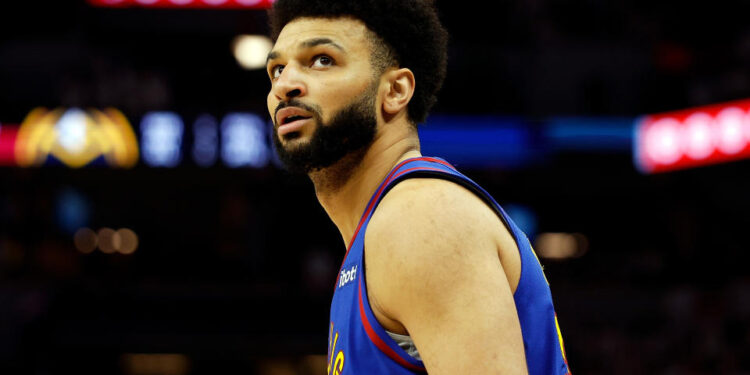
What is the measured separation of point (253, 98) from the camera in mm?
14195

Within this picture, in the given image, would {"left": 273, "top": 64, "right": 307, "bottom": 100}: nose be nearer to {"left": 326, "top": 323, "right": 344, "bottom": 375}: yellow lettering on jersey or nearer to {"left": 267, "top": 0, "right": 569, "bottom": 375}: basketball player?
{"left": 267, "top": 0, "right": 569, "bottom": 375}: basketball player

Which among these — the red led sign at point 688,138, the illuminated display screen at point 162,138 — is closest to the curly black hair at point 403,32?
the illuminated display screen at point 162,138

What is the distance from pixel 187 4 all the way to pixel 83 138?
2.69 m

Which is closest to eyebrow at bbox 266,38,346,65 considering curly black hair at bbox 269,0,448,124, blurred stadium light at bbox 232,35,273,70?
curly black hair at bbox 269,0,448,124

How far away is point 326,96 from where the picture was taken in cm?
226

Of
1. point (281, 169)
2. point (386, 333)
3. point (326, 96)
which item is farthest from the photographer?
point (281, 169)

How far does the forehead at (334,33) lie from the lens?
2.31m

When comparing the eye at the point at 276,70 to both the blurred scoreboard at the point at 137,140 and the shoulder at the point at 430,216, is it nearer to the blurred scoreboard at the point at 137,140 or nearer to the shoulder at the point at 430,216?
the shoulder at the point at 430,216

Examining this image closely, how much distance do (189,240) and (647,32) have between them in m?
10.1

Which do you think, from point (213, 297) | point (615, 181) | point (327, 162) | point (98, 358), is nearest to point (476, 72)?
point (615, 181)

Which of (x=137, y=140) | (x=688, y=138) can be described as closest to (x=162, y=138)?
(x=137, y=140)

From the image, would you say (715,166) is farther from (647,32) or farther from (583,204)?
(583,204)

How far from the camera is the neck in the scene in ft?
7.74

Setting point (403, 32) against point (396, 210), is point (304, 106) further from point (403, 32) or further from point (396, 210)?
point (396, 210)
